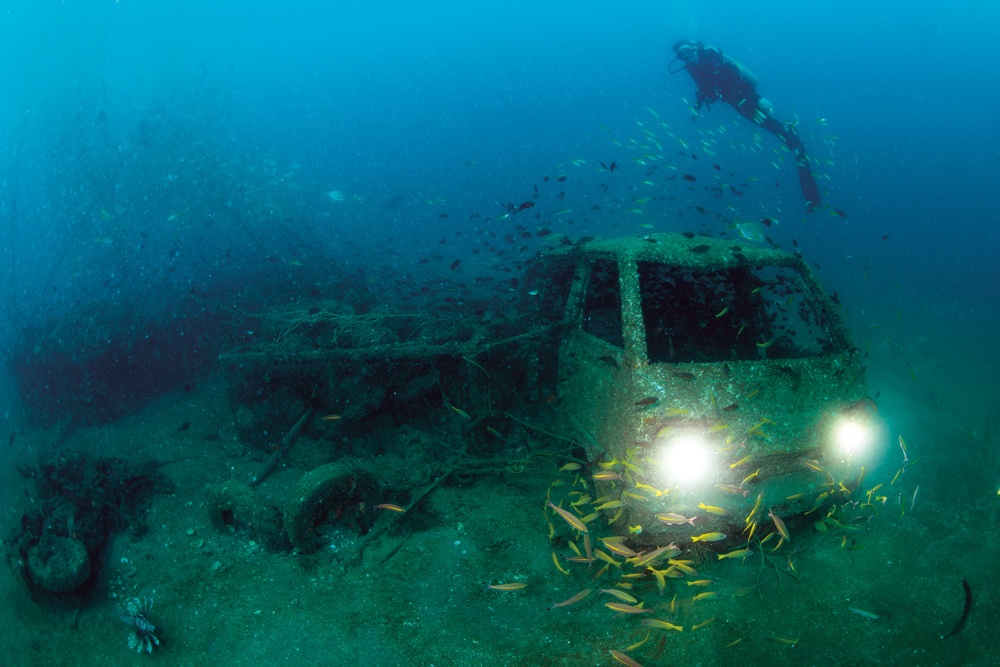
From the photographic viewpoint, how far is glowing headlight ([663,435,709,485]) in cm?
301

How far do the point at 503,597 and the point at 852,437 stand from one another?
9.08 ft

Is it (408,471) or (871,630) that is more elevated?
(871,630)

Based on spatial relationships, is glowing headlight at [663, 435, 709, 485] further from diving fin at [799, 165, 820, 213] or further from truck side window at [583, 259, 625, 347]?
diving fin at [799, 165, 820, 213]

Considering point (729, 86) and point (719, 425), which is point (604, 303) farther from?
point (729, 86)

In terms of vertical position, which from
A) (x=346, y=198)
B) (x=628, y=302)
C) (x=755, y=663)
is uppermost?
(x=628, y=302)

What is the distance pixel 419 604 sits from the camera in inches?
120

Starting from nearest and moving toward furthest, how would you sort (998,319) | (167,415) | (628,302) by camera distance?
1. (628,302)
2. (167,415)
3. (998,319)

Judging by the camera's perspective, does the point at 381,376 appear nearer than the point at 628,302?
No

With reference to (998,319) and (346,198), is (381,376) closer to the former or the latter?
(998,319)

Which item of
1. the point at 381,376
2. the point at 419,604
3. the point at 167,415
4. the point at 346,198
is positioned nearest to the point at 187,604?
the point at 419,604

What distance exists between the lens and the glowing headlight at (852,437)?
10.6 ft

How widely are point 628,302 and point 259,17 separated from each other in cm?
13186

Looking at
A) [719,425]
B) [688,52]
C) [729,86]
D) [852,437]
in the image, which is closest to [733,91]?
[729,86]

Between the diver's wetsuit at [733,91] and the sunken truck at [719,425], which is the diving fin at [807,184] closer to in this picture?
the diver's wetsuit at [733,91]
